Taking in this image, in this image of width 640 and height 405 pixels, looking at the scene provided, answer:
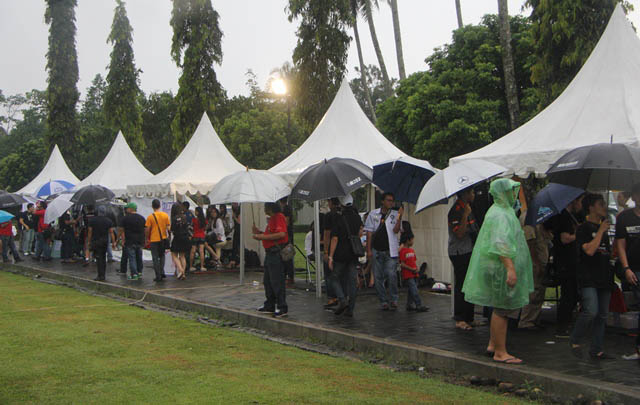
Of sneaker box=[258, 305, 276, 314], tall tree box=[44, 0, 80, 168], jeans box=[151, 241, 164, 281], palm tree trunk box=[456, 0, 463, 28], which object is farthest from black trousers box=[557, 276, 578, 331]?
tall tree box=[44, 0, 80, 168]

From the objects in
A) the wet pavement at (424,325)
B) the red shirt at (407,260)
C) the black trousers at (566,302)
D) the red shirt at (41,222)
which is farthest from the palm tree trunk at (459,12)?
the black trousers at (566,302)

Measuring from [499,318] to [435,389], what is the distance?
3.52 ft

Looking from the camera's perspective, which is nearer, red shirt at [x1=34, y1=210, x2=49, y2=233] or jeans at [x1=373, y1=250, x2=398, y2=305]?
jeans at [x1=373, y1=250, x2=398, y2=305]

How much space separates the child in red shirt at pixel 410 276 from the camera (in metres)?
10.8

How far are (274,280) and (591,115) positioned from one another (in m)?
5.38

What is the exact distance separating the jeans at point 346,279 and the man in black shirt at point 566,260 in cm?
295

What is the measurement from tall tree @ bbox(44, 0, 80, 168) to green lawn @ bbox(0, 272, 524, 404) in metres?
38.2

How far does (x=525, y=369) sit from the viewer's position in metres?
6.58

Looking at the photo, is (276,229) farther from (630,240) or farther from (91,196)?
(91,196)

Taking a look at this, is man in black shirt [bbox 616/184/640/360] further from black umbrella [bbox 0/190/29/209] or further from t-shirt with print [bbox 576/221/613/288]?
black umbrella [bbox 0/190/29/209]

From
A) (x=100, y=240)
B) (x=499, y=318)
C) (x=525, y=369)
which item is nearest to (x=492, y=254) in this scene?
(x=499, y=318)

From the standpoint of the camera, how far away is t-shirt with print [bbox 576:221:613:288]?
6816 millimetres

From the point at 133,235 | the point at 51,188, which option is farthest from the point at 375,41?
the point at 133,235

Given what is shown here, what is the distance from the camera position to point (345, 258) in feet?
33.5
